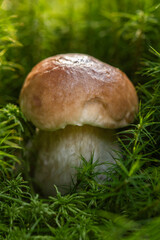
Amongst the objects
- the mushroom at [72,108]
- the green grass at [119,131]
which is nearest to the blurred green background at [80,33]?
the green grass at [119,131]

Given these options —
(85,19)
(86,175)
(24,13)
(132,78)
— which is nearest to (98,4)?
(85,19)

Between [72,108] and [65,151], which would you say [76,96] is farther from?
[65,151]

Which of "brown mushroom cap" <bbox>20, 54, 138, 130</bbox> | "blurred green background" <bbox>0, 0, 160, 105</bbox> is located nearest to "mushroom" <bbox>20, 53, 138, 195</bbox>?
"brown mushroom cap" <bbox>20, 54, 138, 130</bbox>

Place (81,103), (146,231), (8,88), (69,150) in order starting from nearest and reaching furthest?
(146,231), (81,103), (69,150), (8,88)

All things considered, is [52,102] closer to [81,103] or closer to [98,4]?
[81,103]

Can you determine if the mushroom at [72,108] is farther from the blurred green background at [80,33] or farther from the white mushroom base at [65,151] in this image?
the blurred green background at [80,33]

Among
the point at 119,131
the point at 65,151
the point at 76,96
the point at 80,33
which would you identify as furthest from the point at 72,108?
the point at 80,33

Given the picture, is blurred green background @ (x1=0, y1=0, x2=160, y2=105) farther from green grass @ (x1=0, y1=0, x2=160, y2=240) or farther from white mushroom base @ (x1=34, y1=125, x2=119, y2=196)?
white mushroom base @ (x1=34, y1=125, x2=119, y2=196)
